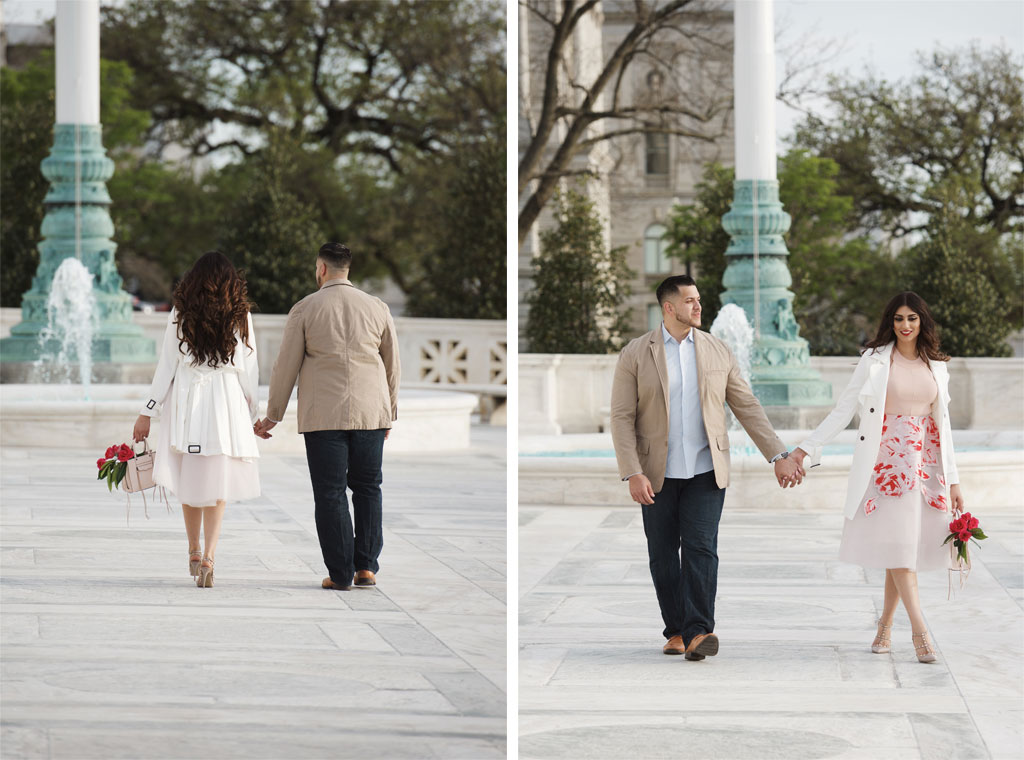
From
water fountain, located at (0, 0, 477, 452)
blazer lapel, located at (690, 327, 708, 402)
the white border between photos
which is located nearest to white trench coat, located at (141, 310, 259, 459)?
blazer lapel, located at (690, 327, 708, 402)

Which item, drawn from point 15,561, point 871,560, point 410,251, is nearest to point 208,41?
point 410,251

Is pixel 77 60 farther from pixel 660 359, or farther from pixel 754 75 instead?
pixel 660 359

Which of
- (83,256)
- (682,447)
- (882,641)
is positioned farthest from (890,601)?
(83,256)

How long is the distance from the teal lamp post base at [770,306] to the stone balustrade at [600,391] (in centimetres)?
251

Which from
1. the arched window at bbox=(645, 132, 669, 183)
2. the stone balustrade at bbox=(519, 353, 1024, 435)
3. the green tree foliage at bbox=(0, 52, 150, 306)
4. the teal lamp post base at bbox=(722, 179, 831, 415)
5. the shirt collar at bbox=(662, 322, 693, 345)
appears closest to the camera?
the shirt collar at bbox=(662, 322, 693, 345)

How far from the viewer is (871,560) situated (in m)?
6.72

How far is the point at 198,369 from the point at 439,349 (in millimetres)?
16887

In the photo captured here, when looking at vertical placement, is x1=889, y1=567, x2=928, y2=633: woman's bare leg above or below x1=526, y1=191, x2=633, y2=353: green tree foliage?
below

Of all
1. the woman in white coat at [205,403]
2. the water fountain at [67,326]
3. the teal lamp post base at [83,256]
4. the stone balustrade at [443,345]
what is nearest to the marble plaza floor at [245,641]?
the woman in white coat at [205,403]

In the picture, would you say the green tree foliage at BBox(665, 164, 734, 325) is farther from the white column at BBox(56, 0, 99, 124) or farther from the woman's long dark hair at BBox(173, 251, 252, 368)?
the woman's long dark hair at BBox(173, 251, 252, 368)

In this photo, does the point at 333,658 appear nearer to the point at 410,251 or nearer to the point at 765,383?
the point at 765,383

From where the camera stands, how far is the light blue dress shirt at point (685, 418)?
263 inches

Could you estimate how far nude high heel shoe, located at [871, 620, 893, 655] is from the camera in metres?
6.82

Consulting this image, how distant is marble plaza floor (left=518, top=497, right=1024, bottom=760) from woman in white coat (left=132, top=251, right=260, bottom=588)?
172 centimetres
